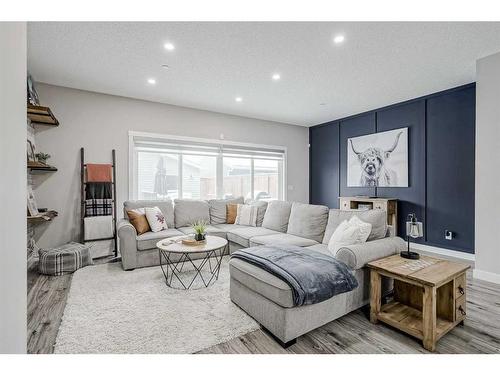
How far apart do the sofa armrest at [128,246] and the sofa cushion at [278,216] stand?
74.8 inches

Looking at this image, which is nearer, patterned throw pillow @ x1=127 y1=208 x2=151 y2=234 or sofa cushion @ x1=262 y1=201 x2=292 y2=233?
patterned throw pillow @ x1=127 y1=208 x2=151 y2=234

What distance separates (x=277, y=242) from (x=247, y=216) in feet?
4.30

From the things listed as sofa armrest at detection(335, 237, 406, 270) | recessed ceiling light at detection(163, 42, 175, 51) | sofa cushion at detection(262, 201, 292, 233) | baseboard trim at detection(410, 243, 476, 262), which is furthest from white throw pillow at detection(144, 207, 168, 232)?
baseboard trim at detection(410, 243, 476, 262)

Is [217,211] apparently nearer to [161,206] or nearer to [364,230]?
[161,206]

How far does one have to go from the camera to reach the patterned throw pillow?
3.56 metres

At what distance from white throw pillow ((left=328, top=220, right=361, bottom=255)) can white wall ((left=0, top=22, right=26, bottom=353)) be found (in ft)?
7.21

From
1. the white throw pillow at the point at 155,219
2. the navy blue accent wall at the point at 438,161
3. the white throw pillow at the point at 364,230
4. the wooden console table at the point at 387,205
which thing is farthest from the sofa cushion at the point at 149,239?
the navy blue accent wall at the point at 438,161

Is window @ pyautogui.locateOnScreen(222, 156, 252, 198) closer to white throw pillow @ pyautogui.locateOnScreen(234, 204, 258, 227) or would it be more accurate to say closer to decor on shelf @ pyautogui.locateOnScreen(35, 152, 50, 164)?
white throw pillow @ pyautogui.locateOnScreen(234, 204, 258, 227)

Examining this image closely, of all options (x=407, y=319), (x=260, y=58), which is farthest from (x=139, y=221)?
(x=407, y=319)

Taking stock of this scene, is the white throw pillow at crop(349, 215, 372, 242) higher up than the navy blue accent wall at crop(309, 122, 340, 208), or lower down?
lower down

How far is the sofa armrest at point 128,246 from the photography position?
3.26 meters

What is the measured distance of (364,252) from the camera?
2.16 metres

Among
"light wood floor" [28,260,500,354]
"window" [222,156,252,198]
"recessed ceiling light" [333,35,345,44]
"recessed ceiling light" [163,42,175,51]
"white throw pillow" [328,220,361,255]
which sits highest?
"recessed ceiling light" [333,35,345,44]
